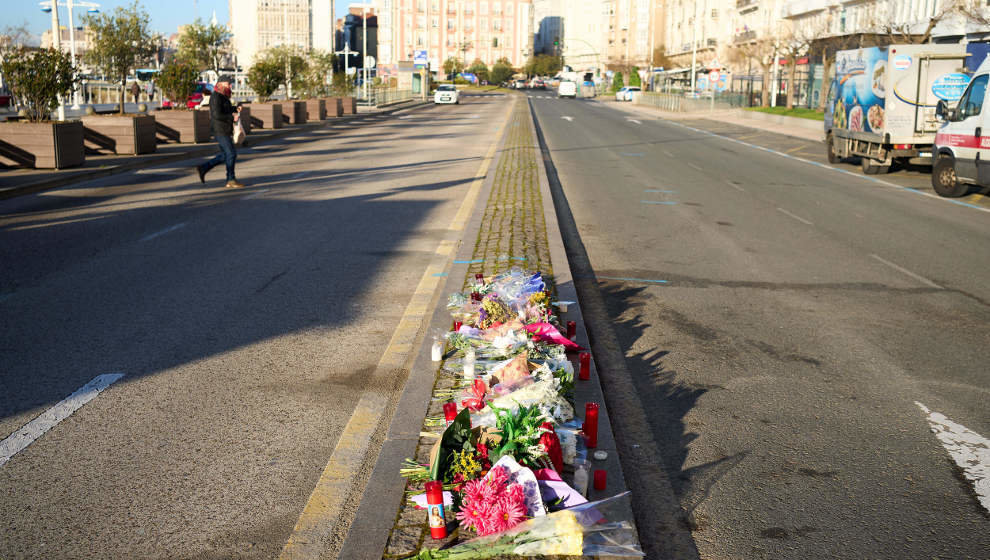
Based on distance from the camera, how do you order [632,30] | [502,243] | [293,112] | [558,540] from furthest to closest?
[632,30] → [293,112] → [502,243] → [558,540]

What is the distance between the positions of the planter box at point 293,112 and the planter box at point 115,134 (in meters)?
15.2

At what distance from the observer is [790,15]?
229 ft

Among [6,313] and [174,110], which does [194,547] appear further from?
[174,110]

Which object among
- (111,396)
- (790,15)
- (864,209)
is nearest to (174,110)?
(864,209)

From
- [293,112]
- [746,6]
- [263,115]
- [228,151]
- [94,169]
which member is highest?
[746,6]

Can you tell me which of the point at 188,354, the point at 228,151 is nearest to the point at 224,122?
the point at 228,151

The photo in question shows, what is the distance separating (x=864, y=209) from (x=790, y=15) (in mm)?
61157

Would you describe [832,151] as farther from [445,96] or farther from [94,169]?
[445,96]

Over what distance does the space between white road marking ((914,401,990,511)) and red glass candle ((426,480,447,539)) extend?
8.52 ft

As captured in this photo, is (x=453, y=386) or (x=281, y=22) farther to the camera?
(x=281, y=22)

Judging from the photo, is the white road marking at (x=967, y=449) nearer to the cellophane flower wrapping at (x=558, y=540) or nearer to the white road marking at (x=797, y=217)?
Result: the cellophane flower wrapping at (x=558, y=540)

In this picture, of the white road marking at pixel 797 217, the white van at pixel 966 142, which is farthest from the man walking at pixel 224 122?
the white van at pixel 966 142

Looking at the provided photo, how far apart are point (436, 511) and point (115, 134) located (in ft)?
66.9

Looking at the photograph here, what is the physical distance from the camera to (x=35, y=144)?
17297 mm
